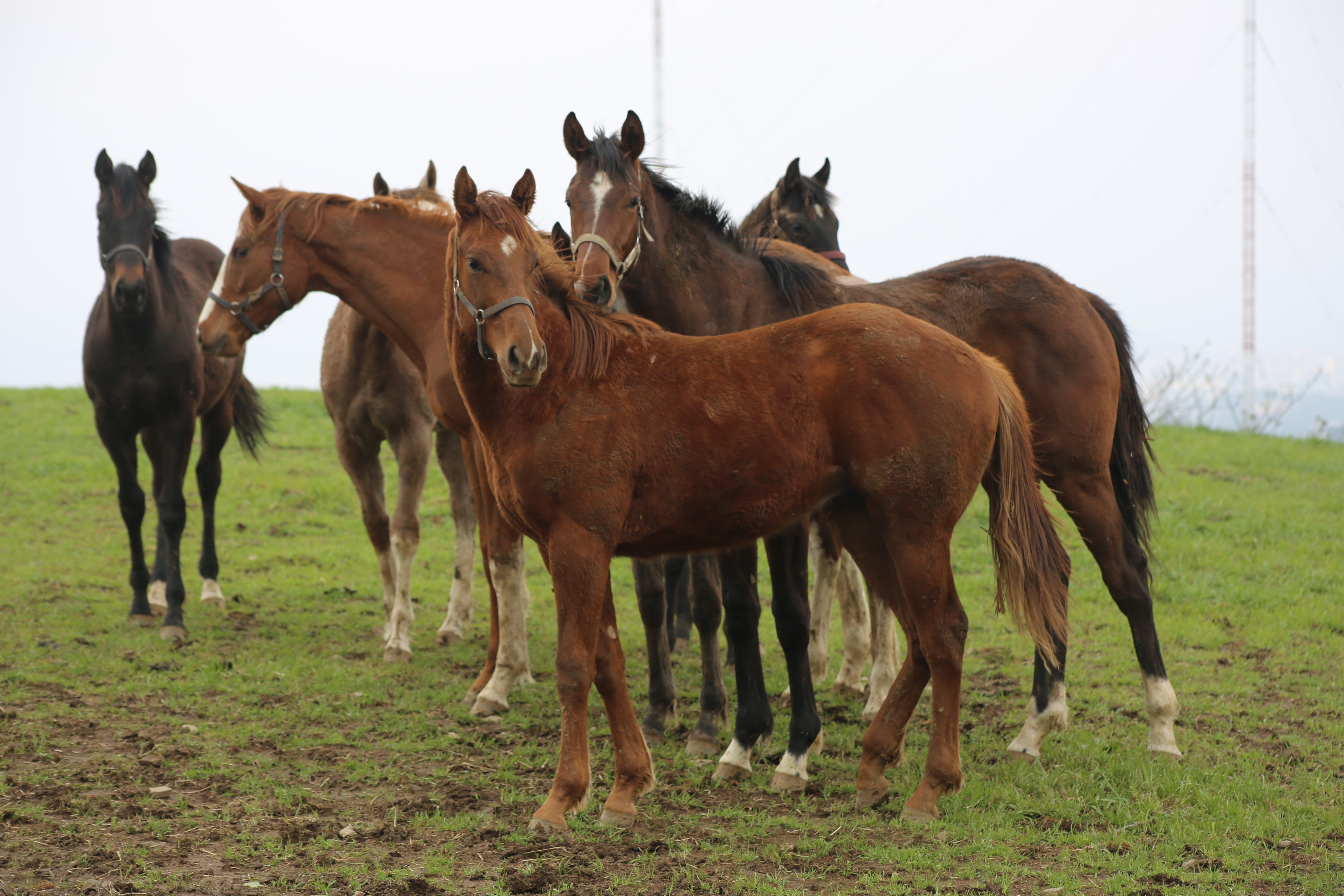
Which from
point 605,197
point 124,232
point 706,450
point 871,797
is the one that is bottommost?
point 871,797

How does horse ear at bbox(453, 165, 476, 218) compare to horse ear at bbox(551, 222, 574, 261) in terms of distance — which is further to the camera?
horse ear at bbox(551, 222, 574, 261)

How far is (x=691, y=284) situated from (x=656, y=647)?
6.23 feet

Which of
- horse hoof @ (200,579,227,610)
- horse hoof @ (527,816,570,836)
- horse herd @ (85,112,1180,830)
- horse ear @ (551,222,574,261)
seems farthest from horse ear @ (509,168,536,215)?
horse hoof @ (200,579,227,610)

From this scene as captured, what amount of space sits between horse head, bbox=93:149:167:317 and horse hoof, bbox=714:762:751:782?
5087 millimetres

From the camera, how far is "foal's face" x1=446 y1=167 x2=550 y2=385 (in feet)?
11.7

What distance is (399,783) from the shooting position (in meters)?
4.37

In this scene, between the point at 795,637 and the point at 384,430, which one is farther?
the point at 384,430

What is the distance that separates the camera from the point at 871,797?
4.04m

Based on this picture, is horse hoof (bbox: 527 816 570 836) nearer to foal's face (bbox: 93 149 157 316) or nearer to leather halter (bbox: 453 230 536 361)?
leather halter (bbox: 453 230 536 361)

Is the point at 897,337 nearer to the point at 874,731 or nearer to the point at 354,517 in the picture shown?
the point at 874,731

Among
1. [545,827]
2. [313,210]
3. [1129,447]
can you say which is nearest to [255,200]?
[313,210]

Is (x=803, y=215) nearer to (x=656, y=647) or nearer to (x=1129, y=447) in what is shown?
(x=1129, y=447)

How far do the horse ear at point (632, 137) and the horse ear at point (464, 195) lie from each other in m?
1.44

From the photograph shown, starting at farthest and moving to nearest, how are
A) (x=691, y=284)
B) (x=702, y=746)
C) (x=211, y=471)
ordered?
(x=211, y=471) → (x=691, y=284) → (x=702, y=746)
